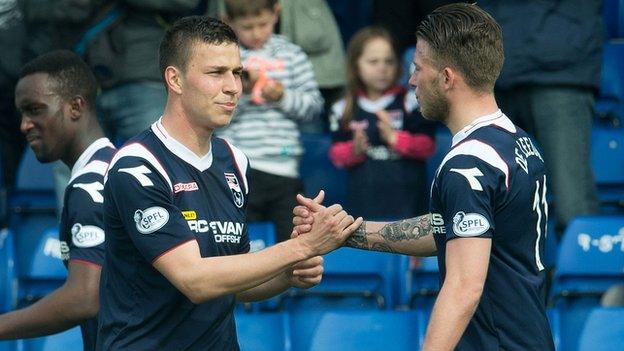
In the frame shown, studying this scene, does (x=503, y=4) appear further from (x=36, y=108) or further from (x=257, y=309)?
(x=36, y=108)

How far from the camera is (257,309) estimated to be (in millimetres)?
7367

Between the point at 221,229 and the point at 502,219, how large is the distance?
971mm

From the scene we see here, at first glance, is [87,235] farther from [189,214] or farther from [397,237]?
[397,237]

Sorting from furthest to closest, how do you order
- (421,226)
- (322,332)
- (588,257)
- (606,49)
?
(606,49)
(588,257)
(322,332)
(421,226)

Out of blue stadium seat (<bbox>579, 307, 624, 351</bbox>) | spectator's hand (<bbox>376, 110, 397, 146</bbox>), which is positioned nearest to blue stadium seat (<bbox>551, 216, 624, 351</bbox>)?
blue stadium seat (<bbox>579, 307, 624, 351</bbox>)

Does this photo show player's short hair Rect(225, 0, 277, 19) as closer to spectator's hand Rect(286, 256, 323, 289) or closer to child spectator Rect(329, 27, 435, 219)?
child spectator Rect(329, 27, 435, 219)

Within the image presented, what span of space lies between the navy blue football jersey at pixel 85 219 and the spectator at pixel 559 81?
2.98 m

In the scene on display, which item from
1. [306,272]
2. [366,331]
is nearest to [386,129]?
[366,331]

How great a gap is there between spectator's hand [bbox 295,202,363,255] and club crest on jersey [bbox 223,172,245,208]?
231mm

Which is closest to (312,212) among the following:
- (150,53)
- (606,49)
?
(150,53)

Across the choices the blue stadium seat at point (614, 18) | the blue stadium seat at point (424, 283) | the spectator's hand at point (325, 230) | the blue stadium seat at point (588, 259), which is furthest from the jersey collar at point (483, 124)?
the blue stadium seat at point (614, 18)

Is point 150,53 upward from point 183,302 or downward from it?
upward

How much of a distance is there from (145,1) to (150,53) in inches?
11.6

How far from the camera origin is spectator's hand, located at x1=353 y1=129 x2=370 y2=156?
7.78 meters
